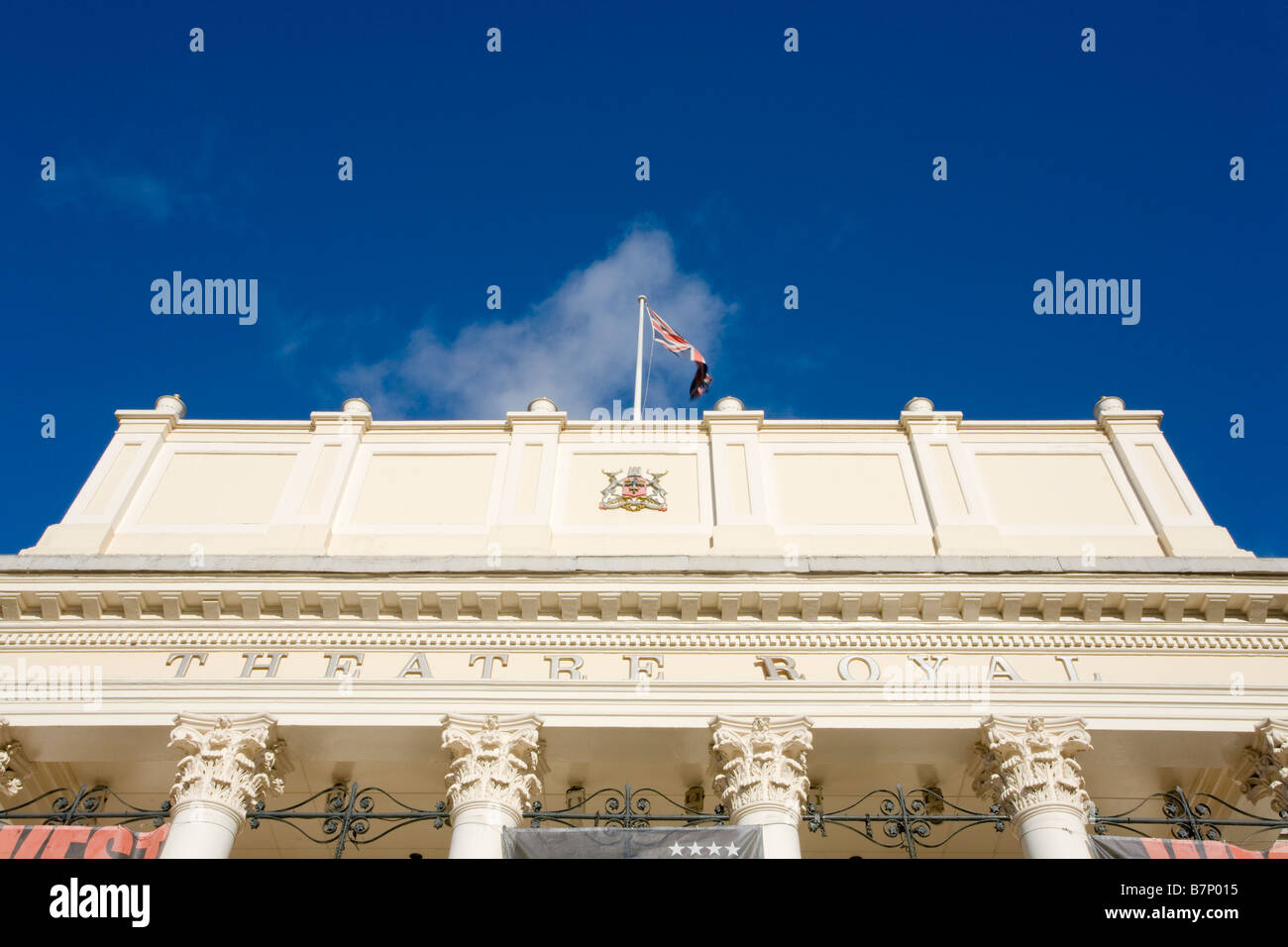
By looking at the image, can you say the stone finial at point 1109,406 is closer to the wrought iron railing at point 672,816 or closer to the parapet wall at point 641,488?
the parapet wall at point 641,488

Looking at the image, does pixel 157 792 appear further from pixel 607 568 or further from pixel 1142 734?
pixel 1142 734

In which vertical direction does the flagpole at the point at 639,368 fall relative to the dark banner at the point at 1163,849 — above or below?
above

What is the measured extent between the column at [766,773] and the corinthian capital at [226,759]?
531cm

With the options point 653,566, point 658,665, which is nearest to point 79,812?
point 658,665

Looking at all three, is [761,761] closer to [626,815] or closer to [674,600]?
[626,815]

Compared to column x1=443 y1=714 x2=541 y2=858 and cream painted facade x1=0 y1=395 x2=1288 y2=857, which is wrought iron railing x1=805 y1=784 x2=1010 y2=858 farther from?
column x1=443 y1=714 x2=541 y2=858

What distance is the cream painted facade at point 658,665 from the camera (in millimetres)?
12648

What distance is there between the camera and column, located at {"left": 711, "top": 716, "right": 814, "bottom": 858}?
39.2 feet

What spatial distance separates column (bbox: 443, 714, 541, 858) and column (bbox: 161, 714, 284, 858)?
2191 millimetres

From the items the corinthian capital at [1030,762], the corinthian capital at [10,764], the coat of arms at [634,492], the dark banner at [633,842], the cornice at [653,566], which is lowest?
the dark banner at [633,842]

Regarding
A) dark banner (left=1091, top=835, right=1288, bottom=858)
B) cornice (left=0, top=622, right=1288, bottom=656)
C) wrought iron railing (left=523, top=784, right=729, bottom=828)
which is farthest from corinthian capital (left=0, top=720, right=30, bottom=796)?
dark banner (left=1091, top=835, right=1288, bottom=858)

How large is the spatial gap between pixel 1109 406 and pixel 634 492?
8.05 m

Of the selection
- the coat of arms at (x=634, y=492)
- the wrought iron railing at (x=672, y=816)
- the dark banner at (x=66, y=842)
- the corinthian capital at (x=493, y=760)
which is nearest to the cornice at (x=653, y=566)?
the corinthian capital at (x=493, y=760)
